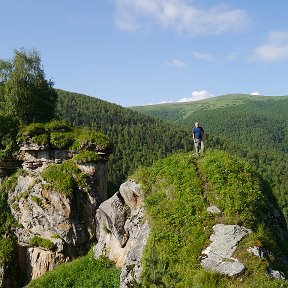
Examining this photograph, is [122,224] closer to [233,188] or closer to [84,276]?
[84,276]

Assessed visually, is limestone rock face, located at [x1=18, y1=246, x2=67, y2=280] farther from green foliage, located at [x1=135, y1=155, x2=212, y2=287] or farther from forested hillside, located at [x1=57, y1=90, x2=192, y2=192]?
forested hillside, located at [x1=57, y1=90, x2=192, y2=192]

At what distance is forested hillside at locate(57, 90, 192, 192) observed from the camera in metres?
138

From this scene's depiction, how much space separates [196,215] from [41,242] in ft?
53.6

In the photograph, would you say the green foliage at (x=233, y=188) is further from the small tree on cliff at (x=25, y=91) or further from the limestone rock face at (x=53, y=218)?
the small tree on cliff at (x=25, y=91)

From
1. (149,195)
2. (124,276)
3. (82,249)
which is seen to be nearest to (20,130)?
(82,249)

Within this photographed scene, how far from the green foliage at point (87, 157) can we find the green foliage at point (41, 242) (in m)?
6.92

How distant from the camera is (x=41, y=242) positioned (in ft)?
96.7

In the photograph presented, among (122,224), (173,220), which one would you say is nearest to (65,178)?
(122,224)

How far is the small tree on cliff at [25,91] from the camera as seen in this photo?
36.6 meters

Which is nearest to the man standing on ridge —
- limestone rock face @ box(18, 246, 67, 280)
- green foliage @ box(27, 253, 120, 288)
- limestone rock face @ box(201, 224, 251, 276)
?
limestone rock face @ box(201, 224, 251, 276)

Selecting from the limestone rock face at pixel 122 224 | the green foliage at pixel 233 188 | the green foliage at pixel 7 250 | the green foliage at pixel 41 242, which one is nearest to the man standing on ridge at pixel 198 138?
the green foliage at pixel 233 188

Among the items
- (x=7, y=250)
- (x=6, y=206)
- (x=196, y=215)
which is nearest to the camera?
(x=196, y=215)

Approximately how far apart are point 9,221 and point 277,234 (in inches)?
865

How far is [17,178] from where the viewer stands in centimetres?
3216
